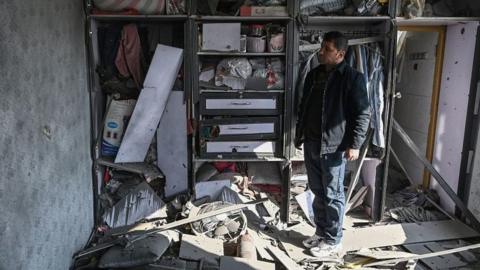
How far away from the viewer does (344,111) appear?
2773 mm

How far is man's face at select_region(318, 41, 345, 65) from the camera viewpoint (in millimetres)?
2703

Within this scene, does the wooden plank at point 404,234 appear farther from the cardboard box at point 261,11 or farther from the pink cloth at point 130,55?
the pink cloth at point 130,55

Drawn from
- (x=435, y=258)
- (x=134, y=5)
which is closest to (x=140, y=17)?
(x=134, y=5)

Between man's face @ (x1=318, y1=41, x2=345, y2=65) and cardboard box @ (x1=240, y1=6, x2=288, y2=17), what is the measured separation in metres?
0.59

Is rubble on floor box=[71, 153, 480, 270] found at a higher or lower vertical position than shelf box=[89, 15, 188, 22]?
lower

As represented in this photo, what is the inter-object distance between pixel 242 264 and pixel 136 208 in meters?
1.06

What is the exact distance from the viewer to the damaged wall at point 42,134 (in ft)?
5.82

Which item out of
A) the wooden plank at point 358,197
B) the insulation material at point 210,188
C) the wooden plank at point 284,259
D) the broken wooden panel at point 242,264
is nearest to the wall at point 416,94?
the wooden plank at point 358,197

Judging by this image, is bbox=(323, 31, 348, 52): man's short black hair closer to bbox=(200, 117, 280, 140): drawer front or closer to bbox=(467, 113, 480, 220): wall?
bbox=(200, 117, 280, 140): drawer front

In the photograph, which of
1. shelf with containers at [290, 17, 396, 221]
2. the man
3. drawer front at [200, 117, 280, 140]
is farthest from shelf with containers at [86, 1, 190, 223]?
the man

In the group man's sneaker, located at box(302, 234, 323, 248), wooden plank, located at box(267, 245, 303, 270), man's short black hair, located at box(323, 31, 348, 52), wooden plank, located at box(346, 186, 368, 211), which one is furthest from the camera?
wooden plank, located at box(346, 186, 368, 211)

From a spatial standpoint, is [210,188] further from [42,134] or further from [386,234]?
[42,134]

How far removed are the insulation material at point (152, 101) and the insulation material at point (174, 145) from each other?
0.20 ft

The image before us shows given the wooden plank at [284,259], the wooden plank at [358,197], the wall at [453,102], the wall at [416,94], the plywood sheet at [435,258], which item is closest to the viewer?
the wooden plank at [284,259]
